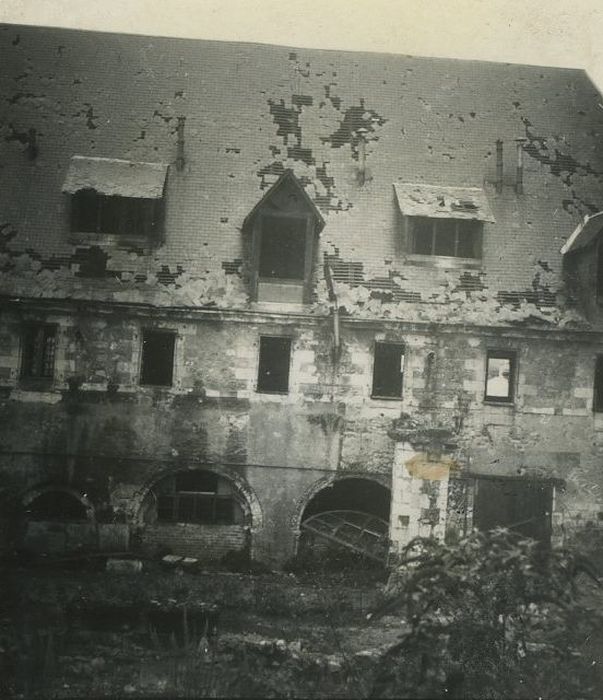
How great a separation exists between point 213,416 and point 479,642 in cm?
849

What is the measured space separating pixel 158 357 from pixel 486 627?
9908 millimetres

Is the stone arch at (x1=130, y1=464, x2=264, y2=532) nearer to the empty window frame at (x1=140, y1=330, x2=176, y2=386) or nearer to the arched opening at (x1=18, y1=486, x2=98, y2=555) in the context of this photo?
the arched opening at (x1=18, y1=486, x2=98, y2=555)

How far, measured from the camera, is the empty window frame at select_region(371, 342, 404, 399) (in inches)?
640

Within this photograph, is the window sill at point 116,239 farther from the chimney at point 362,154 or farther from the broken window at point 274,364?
the chimney at point 362,154

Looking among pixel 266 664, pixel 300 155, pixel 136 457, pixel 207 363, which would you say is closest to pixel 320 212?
pixel 300 155

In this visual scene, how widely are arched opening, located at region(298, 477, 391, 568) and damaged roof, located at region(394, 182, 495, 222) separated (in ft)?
22.3

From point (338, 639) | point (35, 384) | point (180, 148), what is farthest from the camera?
point (180, 148)

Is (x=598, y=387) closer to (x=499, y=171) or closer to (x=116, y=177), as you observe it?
(x=499, y=171)

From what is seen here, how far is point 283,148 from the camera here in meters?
17.7

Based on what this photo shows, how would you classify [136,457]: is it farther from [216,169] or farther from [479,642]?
[479,642]

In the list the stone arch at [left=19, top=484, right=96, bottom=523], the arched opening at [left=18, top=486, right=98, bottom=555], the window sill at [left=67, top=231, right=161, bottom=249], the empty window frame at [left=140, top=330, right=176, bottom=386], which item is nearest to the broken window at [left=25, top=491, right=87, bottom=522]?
the arched opening at [left=18, top=486, right=98, bottom=555]

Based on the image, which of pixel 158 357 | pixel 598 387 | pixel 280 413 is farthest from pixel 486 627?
pixel 158 357

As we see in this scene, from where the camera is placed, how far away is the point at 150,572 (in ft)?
48.6

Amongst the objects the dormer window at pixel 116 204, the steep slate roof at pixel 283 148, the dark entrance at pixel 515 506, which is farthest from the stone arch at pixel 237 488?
the dormer window at pixel 116 204
